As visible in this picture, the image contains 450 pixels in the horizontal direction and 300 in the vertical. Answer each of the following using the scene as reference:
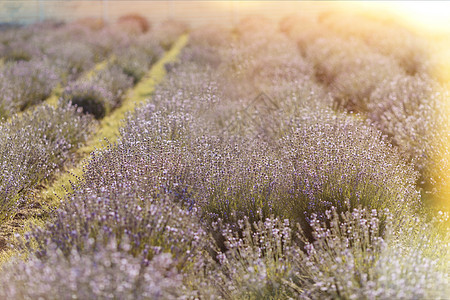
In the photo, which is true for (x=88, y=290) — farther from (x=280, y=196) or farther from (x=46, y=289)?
(x=280, y=196)

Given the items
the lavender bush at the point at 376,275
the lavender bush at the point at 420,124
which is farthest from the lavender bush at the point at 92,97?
the lavender bush at the point at 376,275

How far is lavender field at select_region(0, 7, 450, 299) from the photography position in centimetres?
199

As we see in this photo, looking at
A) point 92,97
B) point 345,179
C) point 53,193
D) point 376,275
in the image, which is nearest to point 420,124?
point 345,179

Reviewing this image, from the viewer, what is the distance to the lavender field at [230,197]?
6.52 ft

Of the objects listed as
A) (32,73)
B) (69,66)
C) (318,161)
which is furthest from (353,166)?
(69,66)

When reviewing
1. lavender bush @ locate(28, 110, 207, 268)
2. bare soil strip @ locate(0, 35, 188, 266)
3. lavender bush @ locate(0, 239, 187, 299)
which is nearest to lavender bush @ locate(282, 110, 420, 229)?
lavender bush @ locate(28, 110, 207, 268)

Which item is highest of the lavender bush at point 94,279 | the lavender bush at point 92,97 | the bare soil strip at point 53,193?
the lavender bush at point 94,279

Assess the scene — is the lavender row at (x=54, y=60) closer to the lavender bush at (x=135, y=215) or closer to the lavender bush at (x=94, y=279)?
the lavender bush at (x=135, y=215)

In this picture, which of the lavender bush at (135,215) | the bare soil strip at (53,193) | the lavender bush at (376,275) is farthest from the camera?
the bare soil strip at (53,193)

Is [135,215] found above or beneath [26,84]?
above

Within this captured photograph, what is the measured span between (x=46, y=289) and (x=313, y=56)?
26.2ft

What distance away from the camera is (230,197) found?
9.34ft

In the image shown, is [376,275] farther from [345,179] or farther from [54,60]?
[54,60]

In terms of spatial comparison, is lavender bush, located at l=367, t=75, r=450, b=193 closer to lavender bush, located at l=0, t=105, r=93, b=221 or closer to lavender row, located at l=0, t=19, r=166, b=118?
lavender bush, located at l=0, t=105, r=93, b=221
